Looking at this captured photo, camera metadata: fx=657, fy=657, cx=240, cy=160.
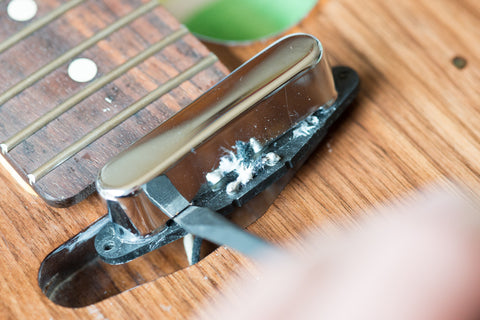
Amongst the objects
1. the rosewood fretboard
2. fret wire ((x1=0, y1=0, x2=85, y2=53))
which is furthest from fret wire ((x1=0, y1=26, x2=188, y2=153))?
fret wire ((x1=0, y1=0, x2=85, y2=53))

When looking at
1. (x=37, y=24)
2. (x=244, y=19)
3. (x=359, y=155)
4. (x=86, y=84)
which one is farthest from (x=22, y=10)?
(x=359, y=155)

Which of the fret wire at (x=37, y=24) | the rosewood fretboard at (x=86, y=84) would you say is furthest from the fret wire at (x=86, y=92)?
the fret wire at (x=37, y=24)

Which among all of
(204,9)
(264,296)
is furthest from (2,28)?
(264,296)

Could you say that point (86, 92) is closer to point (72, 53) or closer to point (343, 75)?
point (72, 53)

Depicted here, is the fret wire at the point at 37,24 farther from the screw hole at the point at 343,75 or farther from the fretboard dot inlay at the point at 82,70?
the screw hole at the point at 343,75

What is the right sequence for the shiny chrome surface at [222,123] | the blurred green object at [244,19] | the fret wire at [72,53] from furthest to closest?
the blurred green object at [244,19], the fret wire at [72,53], the shiny chrome surface at [222,123]

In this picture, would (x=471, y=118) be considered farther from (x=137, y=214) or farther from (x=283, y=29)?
(x=137, y=214)
